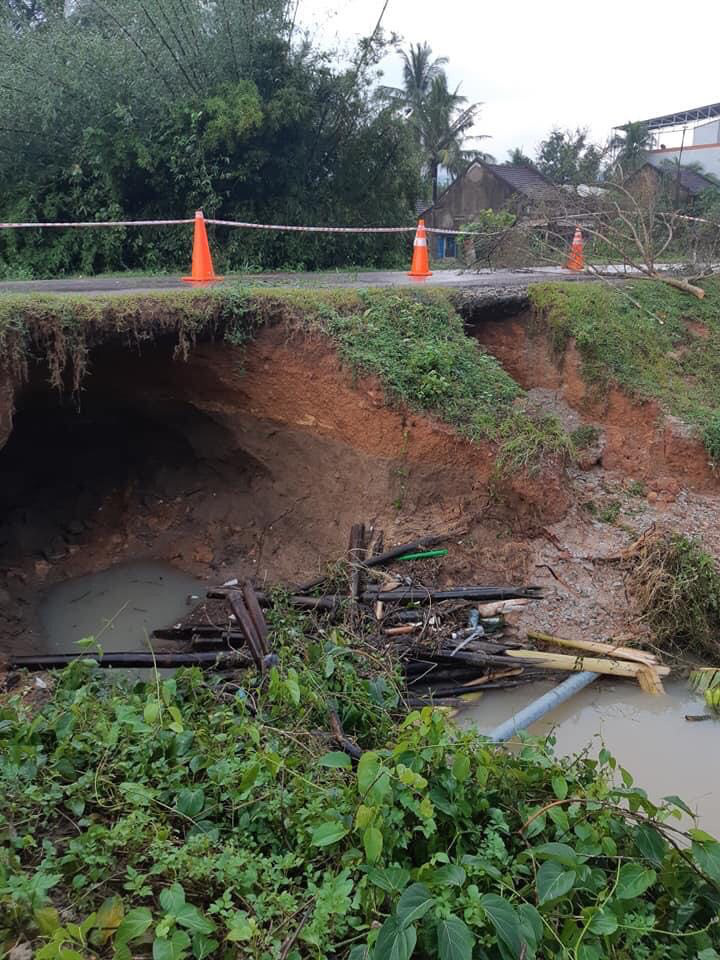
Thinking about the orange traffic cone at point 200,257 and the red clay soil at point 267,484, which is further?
the orange traffic cone at point 200,257

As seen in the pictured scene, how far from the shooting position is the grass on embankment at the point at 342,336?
22.0ft

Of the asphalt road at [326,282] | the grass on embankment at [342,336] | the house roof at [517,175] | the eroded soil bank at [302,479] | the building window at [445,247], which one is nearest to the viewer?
the grass on embankment at [342,336]

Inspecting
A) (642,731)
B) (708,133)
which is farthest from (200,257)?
(708,133)

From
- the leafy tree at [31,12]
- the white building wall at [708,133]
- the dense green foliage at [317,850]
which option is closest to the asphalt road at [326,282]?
the dense green foliage at [317,850]

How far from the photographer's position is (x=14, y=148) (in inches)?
488

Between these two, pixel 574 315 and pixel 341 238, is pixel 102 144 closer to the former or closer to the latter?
pixel 341 238

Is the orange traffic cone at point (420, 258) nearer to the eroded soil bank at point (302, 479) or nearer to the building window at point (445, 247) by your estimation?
the eroded soil bank at point (302, 479)

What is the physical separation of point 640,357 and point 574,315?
944 millimetres

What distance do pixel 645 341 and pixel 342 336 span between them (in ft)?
13.5

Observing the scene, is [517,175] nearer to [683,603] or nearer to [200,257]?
[200,257]

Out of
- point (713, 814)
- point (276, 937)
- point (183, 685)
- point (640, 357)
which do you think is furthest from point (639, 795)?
point (640, 357)

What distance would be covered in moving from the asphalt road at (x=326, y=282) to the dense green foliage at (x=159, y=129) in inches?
97.5

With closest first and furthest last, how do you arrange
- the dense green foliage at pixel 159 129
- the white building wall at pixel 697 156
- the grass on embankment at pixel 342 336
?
the grass on embankment at pixel 342 336 → the dense green foliage at pixel 159 129 → the white building wall at pixel 697 156

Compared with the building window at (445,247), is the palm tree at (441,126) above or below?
above
